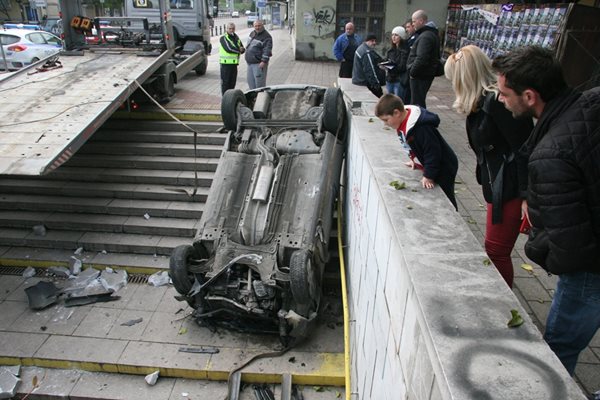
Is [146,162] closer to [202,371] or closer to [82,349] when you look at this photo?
[82,349]

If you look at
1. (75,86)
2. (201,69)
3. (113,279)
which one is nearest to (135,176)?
(75,86)

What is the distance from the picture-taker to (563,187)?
177cm

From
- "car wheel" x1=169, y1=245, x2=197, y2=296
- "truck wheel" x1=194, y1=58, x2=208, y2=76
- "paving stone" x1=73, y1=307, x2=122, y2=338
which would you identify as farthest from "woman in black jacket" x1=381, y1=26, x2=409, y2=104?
"truck wheel" x1=194, y1=58, x2=208, y2=76

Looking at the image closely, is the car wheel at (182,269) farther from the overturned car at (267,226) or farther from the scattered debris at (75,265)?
the scattered debris at (75,265)

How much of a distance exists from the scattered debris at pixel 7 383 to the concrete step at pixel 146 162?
157 inches

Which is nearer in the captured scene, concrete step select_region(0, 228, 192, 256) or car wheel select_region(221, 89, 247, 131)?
car wheel select_region(221, 89, 247, 131)

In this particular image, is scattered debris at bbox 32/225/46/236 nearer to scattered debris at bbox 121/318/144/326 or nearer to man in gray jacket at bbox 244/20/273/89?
scattered debris at bbox 121/318/144/326

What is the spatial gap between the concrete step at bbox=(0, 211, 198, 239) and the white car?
8.65m

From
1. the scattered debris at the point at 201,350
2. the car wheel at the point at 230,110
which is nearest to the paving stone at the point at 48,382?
the scattered debris at the point at 201,350

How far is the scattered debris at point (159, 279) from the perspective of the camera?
6.23 meters

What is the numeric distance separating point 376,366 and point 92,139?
7638mm

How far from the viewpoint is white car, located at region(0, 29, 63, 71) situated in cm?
1377

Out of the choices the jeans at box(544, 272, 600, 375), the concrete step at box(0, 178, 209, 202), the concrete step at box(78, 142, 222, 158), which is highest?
the jeans at box(544, 272, 600, 375)

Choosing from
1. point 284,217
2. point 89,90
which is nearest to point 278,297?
point 284,217
